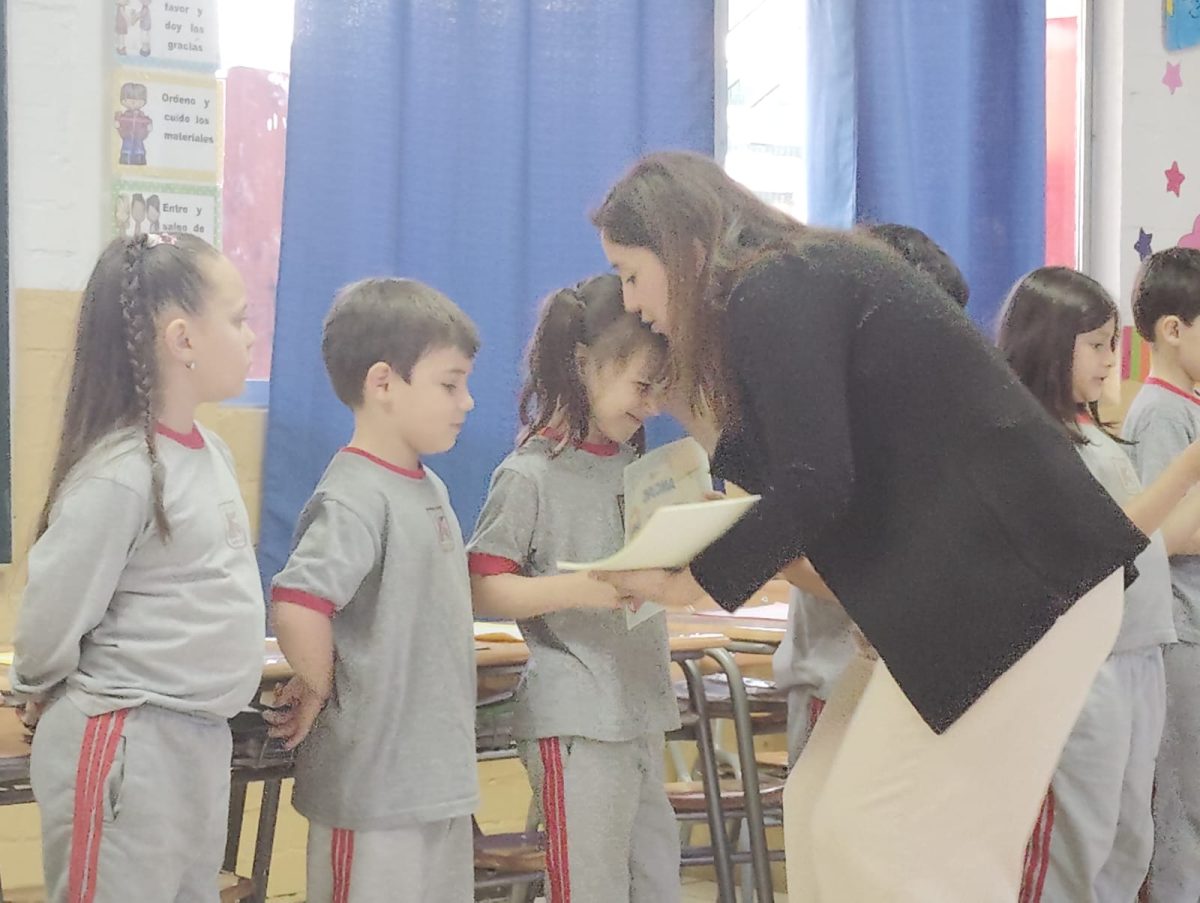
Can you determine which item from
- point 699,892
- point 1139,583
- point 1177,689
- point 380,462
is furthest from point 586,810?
point 699,892

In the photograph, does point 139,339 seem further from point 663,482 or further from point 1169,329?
point 1169,329

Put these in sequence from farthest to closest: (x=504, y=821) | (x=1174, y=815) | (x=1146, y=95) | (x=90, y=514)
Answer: (x=1146, y=95), (x=504, y=821), (x=1174, y=815), (x=90, y=514)

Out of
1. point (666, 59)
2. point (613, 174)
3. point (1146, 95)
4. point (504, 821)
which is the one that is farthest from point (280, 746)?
point (1146, 95)

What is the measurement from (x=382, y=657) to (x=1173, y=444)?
1715mm

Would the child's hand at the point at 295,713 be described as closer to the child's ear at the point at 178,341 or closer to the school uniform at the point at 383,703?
the school uniform at the point at 383,703

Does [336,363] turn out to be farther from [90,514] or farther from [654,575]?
[654,575]

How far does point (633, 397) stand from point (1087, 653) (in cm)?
91

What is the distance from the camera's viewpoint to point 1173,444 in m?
2.96

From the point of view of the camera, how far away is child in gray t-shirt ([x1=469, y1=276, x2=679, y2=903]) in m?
2.22

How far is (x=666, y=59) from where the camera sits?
369 cm

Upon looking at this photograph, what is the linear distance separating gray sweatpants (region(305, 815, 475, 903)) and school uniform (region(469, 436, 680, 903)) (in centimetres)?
17

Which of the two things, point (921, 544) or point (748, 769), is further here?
point (748, 769)

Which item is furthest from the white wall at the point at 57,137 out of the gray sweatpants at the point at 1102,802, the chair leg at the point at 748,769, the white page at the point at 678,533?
the gray sweatpants at the point at 1102,802

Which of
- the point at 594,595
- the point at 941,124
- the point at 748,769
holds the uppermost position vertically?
the point at 941,124
